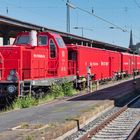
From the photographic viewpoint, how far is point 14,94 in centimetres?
1933

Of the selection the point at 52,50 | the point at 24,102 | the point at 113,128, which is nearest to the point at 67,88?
the point at 52,50

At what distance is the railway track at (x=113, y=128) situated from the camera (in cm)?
1218

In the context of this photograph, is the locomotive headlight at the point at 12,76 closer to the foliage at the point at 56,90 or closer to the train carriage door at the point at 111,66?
the foliage at the point at 56,90

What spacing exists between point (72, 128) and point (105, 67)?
27.2 metres

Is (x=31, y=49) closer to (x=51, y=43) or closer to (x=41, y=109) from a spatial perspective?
(x=51, y=43)

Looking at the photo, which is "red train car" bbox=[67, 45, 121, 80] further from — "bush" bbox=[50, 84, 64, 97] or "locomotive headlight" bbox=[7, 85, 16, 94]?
"locomotive headlight" bbox=[7, 85, 16, 94]

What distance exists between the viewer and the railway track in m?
12.2

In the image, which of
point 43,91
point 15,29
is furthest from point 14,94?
point 15,29

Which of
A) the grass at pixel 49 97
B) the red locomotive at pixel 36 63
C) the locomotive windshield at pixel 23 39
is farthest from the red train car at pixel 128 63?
the locomotive windshield at pixel 23 39

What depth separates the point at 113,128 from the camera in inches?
555

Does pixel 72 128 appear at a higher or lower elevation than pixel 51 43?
lower

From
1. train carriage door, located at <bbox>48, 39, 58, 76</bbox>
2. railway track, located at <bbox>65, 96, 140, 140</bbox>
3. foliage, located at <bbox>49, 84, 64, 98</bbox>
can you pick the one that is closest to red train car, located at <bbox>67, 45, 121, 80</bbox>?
foliage, located at <bbox>49, 84, 64, 98</bbox>

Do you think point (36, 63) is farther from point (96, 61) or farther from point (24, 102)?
point (96, 61)

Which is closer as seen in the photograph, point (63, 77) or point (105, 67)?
point (63, 77)
